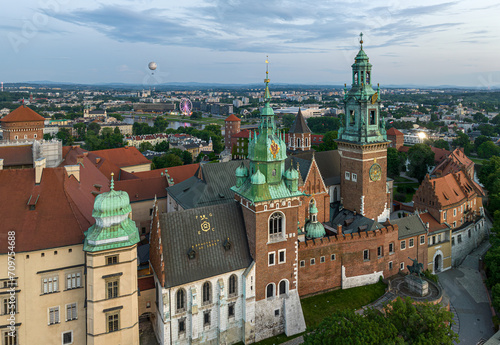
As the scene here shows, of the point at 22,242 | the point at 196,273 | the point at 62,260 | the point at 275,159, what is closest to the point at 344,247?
the point at 275,159

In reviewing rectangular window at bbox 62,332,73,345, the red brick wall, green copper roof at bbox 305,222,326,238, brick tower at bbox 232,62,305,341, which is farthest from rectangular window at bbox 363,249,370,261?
rectangular window at bbox 62,332,73,345

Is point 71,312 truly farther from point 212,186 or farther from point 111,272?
point 212,186

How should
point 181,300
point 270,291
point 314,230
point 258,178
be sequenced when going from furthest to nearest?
point 314,230
point 270,291
point 258,178
point 181,300

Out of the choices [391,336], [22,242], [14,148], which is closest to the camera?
[391,336]

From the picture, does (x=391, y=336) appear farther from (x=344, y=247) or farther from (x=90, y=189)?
(x=90, y=189)

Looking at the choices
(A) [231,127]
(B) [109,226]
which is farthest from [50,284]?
(A) [231,127]

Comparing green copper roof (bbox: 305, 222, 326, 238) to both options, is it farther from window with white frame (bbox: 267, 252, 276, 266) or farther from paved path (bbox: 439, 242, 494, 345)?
paved path (bbox: 439, 242, 494, 345)

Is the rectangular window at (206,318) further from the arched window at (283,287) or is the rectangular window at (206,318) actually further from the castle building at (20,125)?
the castle building at (20,125)
